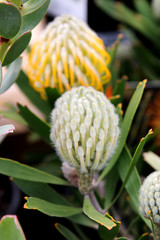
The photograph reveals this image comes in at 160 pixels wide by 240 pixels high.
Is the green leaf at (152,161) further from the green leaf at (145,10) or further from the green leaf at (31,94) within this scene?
the green leaf at (145,10)

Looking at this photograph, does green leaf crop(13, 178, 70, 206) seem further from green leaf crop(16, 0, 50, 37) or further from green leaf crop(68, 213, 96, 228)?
green leaf crop(16, 0, 50, 37)

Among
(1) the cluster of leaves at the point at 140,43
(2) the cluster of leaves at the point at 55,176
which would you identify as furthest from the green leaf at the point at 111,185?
(1) the cluster of leaves at the point at 140,43

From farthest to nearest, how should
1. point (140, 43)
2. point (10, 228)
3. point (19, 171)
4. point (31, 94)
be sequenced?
point (140, 43), point (31, 94), point (19, 171), point (10, 228)

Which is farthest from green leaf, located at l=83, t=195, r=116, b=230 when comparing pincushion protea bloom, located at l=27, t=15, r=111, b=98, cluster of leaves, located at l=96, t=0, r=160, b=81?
cluster of leaves, located at l=96, t=0, r=160, b=81

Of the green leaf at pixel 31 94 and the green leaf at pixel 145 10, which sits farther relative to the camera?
the green leaf at pixel 145 10

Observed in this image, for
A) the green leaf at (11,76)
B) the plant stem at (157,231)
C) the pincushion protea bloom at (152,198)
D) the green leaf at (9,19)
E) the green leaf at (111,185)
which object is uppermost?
the green leaf at (9,19)

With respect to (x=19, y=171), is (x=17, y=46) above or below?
above

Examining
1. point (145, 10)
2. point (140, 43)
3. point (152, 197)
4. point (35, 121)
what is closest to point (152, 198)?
point (152, 197)

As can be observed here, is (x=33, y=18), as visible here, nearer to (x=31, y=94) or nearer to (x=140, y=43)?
(x=31, y=94)
